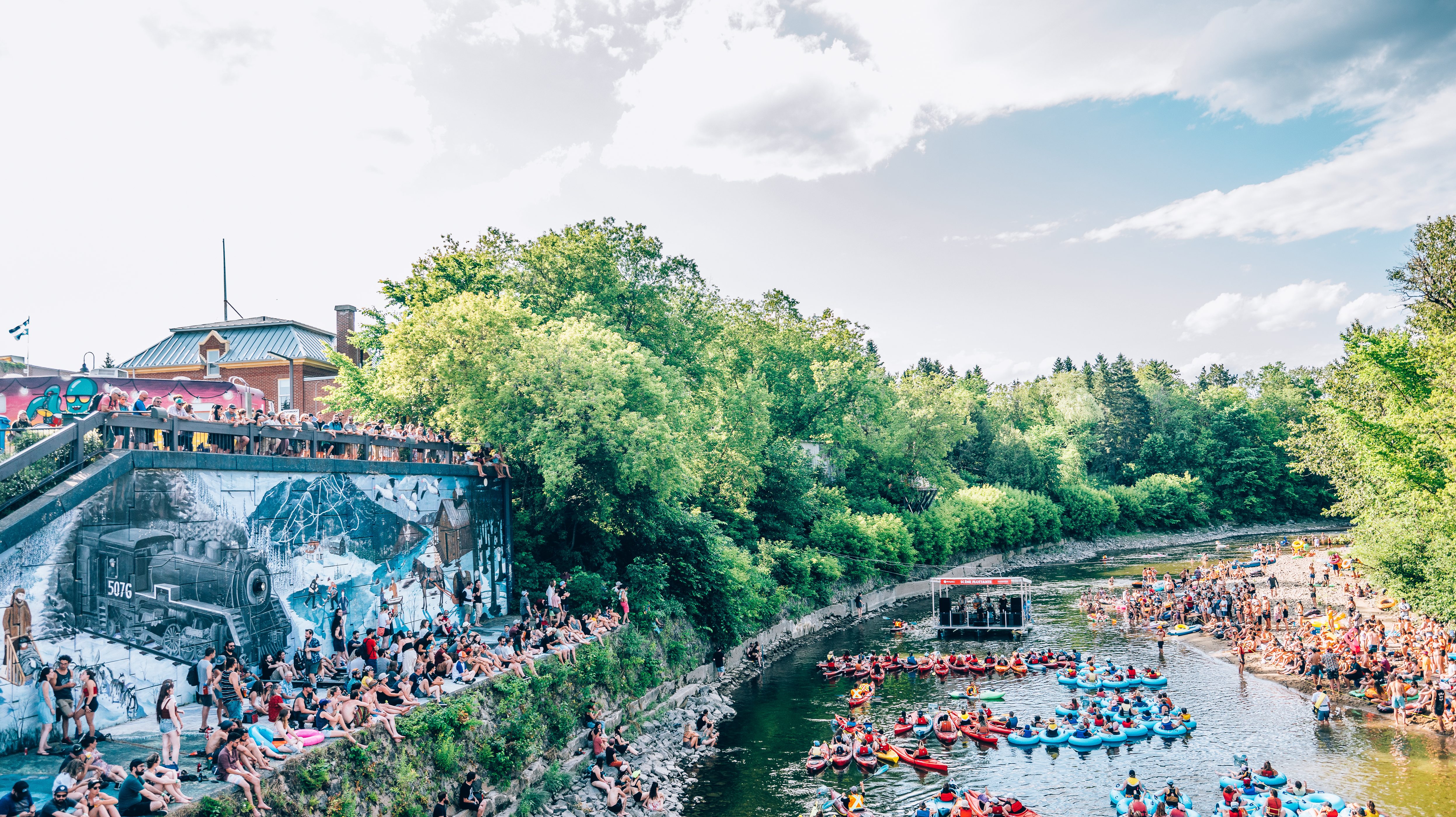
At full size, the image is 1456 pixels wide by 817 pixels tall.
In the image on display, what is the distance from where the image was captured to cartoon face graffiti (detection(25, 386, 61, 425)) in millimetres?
16766

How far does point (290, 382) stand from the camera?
4728cm

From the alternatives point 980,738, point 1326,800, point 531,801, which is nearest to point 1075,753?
point 980,738

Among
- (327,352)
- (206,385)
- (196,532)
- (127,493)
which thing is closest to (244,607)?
(196,532)

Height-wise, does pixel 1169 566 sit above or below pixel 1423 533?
below

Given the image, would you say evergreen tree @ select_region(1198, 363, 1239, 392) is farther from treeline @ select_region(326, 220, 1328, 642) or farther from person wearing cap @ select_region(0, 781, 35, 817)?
person wearing cap @ select_region(0, 781, 35, 817)

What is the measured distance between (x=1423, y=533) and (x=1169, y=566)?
37169 mm

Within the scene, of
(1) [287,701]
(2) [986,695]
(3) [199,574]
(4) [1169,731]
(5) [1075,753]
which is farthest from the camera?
(2) [986,695]

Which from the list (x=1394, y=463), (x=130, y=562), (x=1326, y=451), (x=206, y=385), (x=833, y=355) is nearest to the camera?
(x=130, y=562)

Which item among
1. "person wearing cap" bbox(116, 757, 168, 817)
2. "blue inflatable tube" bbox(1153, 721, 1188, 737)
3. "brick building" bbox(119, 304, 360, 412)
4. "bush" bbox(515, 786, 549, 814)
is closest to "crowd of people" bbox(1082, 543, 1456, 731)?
"blue inflatable tube" bbox(1153, 721, 1188, 737)

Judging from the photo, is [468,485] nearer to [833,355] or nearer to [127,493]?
[127,493]

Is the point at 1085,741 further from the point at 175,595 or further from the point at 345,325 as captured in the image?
the point at 345,325

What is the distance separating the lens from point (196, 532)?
17672 mm

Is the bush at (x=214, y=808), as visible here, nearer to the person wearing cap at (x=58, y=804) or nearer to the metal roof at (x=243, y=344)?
the person wearing cap at (x=58, y=804)

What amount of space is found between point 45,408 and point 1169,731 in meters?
30.4
